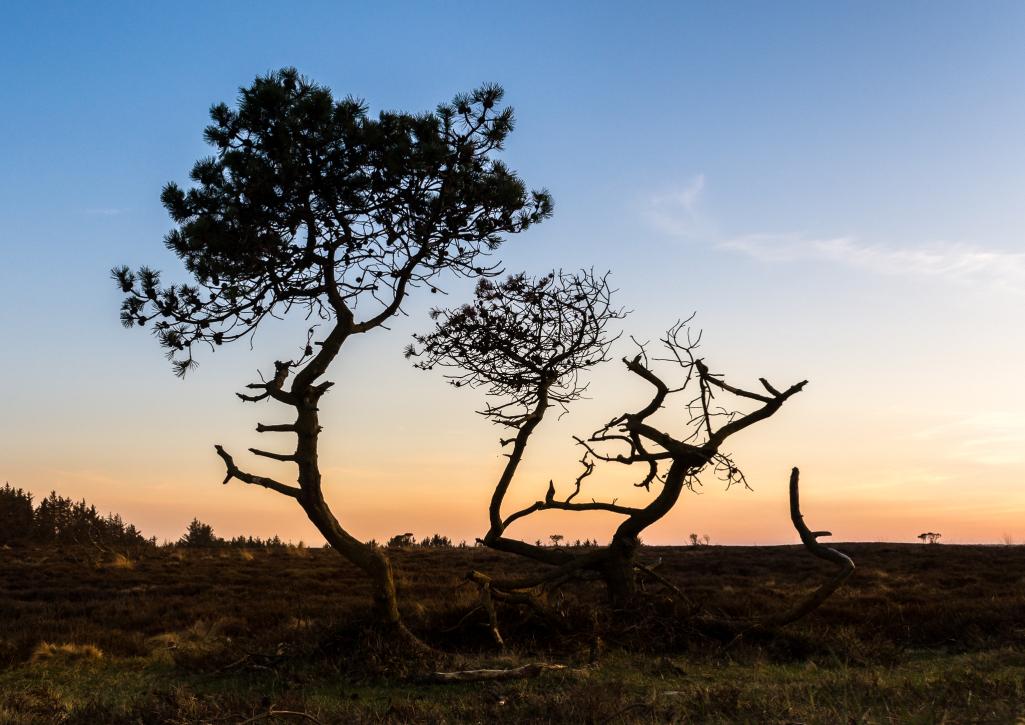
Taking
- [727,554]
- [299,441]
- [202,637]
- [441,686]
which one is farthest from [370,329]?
[727,554]

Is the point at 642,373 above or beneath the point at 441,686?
above

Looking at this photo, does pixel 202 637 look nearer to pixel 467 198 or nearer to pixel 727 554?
pixel 467 198

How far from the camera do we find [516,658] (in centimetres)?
1114

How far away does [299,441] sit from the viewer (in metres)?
12.3

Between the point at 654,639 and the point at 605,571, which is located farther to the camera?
the point at 605,571

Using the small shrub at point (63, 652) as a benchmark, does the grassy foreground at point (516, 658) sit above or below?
above

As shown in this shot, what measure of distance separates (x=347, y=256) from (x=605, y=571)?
681 centimetres

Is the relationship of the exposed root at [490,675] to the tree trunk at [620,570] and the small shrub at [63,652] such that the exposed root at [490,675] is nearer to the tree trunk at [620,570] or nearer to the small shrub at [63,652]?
the tree trunk at [620,570]

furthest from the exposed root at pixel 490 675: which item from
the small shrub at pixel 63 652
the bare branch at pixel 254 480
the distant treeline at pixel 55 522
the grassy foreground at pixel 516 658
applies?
the distant treeline at pixel 55 522

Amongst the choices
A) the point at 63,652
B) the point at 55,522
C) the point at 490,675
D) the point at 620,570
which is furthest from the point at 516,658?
the point at 55,522

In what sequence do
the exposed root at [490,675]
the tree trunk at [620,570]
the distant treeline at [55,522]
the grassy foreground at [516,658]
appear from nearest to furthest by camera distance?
the grassy foreground at [516,658], the exposed root at [490,675], the tree trunk at [620,570], the distant treeline at [55,522]

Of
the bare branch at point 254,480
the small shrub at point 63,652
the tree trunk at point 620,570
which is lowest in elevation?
the small shrub at point 63,652

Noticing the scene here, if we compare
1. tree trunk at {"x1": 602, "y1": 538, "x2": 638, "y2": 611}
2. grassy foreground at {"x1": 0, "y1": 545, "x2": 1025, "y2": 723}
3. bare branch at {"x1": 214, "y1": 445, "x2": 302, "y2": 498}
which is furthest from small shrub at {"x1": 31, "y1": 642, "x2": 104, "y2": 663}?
tree trunk at {"x1": 602, "y1": 538, "x2": 638, "y2": 611}

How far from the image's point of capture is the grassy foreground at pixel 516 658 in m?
8.02
